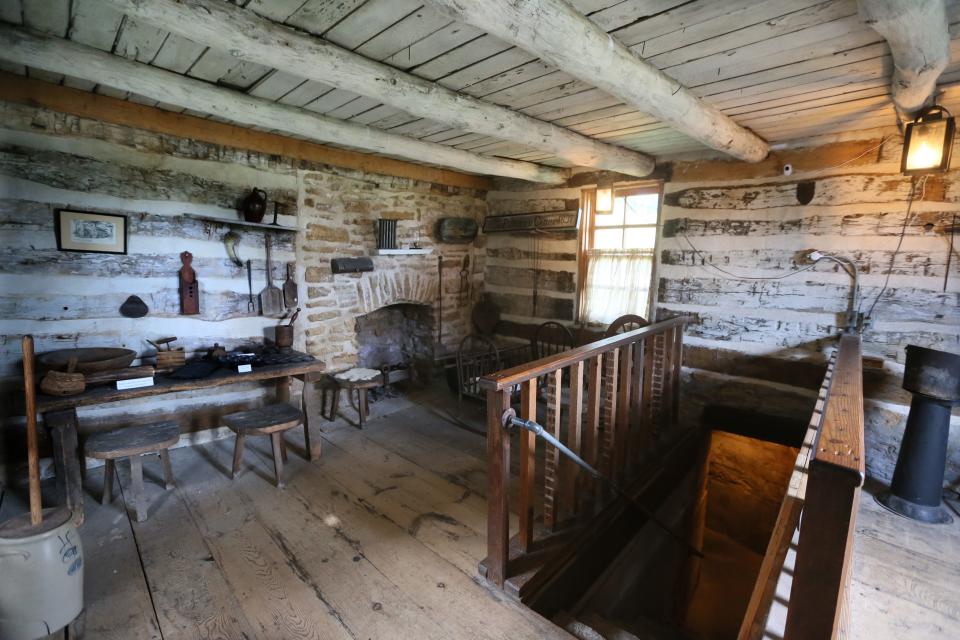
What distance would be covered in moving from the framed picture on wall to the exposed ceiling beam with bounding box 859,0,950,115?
3753 mm

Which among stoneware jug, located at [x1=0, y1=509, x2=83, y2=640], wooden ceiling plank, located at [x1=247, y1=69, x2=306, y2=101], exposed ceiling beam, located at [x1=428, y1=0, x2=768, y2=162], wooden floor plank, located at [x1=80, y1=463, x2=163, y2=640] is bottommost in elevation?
wooden floor plank, located at [x1=80, y1=463, x2=163, y2=640]

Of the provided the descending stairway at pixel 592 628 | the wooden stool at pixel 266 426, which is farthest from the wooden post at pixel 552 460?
the wooden stool at pixel 266 426

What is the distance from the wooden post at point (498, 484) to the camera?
72.1 inches

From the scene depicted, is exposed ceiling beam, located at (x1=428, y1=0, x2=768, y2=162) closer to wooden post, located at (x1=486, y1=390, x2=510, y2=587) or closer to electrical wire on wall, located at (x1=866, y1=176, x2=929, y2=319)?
wooden post, located at (x1=486, y1=390, x2=510, y2=587)

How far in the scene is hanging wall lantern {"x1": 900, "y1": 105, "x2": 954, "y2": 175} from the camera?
2277 millimetres

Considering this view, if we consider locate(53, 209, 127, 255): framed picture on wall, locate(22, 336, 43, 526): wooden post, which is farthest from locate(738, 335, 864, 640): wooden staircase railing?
locate(53, 209, 127, 255): framed picture on wall

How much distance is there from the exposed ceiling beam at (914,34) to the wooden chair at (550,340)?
2.96m

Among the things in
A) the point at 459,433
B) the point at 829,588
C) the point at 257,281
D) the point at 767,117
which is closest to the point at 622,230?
the point at 767,117

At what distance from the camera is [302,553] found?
218 cm

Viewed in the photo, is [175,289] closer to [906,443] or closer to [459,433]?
[459,433]

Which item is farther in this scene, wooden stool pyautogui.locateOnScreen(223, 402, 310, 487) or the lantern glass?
the lantern glass

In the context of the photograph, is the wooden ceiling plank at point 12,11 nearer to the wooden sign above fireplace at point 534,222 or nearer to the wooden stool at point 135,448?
the wooden stool at point 135,448

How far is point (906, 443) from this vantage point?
2.69 m

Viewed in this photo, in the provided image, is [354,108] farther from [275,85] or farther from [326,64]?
[326,64]
